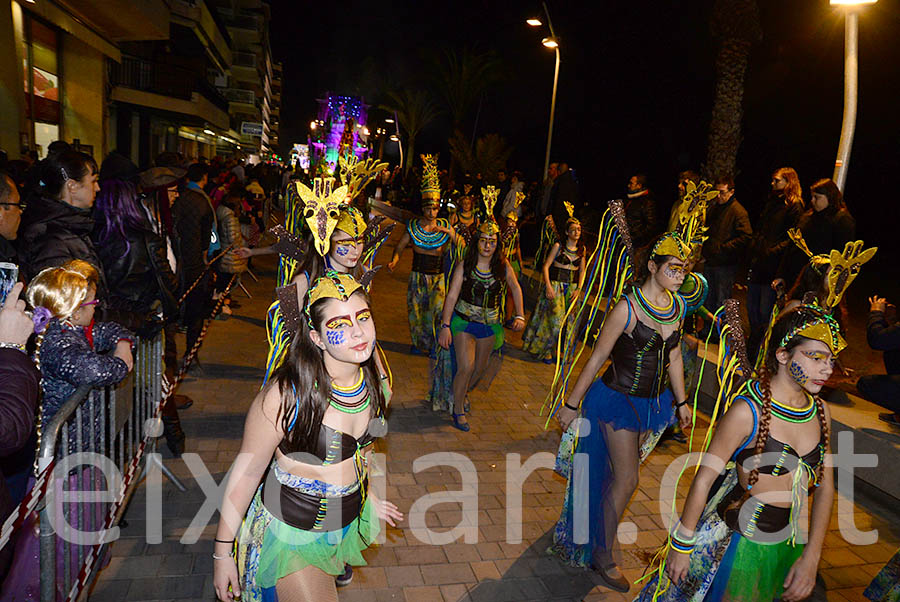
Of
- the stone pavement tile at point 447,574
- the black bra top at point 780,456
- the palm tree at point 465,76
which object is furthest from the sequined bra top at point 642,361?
the palm tree at point 465,76

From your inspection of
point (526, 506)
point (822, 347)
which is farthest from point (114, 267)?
point (822, 347)

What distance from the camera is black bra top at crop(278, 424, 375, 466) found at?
2.70m

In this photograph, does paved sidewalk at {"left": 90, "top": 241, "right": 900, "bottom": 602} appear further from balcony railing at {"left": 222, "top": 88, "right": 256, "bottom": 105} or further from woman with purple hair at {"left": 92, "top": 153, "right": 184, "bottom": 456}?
balcony railing at {"left": 222, "top": 88, "right": 256, "bottom": 105}

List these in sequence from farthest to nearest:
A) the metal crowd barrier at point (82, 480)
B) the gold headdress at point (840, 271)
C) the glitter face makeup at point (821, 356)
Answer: the gold headdress at point (840, 271) → the glitter face makeup at point (821, 356) → the metal crowd barrier at point (82, 480)

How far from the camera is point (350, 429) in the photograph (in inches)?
110

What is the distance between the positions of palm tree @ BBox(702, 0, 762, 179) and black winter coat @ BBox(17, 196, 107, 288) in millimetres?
11284

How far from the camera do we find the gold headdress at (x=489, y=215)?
6.30 meters

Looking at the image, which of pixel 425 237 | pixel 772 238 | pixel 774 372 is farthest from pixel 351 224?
pixel 772 238

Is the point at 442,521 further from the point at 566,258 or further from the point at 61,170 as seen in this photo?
the point at 566,258

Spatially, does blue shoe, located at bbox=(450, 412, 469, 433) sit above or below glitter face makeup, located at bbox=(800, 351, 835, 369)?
below

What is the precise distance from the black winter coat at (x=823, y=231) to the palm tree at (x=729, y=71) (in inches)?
212

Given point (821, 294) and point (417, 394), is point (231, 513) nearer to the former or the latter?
point (821, 294)

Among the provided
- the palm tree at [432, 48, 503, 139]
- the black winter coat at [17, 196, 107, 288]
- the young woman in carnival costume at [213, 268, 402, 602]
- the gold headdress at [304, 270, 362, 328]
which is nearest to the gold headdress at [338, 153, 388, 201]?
the black winter coat at [17, 196, 107, 288]

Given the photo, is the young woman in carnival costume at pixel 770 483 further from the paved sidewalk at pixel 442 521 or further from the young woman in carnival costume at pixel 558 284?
the young woman in carnival costume at pixel 558 284
